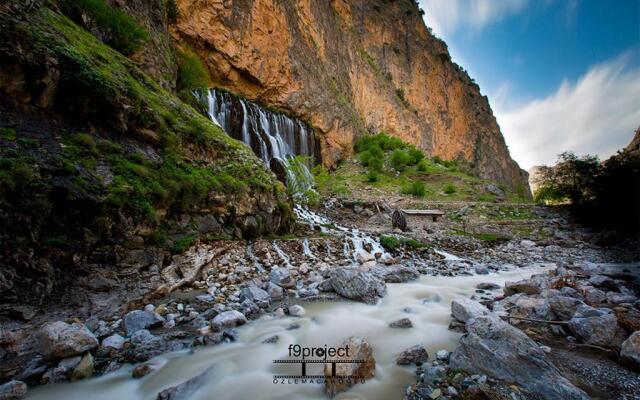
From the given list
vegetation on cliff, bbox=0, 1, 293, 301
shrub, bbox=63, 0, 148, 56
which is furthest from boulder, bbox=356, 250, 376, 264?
shrub, bbox=63, 0, 148, 56

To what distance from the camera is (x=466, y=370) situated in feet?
8.51

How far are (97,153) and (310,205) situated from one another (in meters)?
11.5

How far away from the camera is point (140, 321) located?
12.5 ft

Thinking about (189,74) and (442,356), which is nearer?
(442,356)

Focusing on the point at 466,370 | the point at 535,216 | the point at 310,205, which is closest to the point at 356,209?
the point at 310,205

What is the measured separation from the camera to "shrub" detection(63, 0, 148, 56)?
9.01 metres

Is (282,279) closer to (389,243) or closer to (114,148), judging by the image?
(114,148)

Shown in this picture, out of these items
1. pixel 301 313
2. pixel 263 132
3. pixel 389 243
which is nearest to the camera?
pixel 301 313

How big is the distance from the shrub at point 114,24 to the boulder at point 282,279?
10.0 m

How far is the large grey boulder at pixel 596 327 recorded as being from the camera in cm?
305

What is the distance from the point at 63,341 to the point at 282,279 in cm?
362

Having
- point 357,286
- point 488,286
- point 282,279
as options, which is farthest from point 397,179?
point 282,279

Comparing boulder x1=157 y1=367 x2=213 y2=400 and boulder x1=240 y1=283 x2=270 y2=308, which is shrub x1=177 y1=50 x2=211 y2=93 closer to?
boulder x1=240 y1=283 x2=270 y2=308

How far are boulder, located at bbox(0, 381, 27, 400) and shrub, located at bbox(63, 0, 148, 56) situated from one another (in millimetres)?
11071
